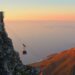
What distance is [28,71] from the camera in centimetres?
8544

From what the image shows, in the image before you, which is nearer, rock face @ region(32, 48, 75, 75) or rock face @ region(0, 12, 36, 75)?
rock face @ region(0, 12, 36, 75)

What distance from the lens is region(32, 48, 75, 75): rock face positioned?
159125mm

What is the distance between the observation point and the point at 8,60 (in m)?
82.2

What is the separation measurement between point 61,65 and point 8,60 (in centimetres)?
9214

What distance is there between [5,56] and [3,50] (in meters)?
1.23

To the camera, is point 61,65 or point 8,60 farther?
point 61,65

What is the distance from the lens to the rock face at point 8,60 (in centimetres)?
8088

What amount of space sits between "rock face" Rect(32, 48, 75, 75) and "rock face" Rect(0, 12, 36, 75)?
5998 centimetres

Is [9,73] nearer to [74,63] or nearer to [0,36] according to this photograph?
[0,36]

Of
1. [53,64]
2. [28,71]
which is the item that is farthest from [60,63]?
[28,71]

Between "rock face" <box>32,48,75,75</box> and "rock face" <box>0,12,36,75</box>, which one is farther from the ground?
"rock face" <box>0,12,36,75</box>

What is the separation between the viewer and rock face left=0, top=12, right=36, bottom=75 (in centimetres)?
8088

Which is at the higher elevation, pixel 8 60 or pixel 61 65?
pixel 8 60

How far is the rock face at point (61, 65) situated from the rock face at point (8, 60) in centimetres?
5998
